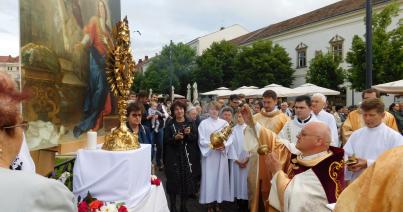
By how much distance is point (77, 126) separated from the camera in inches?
197

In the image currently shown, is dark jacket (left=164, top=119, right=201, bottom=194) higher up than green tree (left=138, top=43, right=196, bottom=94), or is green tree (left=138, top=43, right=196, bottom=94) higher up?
green tree (left=138, top=43, right=196, bottom=94)

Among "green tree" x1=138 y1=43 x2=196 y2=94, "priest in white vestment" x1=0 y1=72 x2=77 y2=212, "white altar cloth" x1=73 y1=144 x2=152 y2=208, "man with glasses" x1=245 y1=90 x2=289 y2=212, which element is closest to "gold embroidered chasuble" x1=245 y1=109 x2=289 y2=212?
"man with glasses" x1=245 y1=90 x2=289 y2=212

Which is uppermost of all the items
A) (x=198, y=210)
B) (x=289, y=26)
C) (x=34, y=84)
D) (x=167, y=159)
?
(x=289, y=26)

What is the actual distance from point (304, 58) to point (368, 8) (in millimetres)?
30484

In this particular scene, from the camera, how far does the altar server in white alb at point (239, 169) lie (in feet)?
20.6

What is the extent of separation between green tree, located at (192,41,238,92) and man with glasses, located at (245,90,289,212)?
34.6 m

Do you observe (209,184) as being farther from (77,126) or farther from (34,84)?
(34,84)

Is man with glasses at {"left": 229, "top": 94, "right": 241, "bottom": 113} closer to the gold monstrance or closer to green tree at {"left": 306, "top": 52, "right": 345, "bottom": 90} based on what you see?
the gold monstrance

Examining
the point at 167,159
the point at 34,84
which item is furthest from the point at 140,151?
the point at 167,159

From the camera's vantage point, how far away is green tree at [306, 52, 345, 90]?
28.5 m

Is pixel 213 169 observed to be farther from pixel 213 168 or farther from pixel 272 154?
pixel 272 154

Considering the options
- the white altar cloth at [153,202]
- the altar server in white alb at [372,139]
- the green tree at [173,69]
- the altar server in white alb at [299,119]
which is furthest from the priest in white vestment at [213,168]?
the green tree at [173,69]

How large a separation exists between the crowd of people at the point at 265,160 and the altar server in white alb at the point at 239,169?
0.02m

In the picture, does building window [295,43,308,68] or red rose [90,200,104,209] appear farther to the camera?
building window [295,43,308,68]
